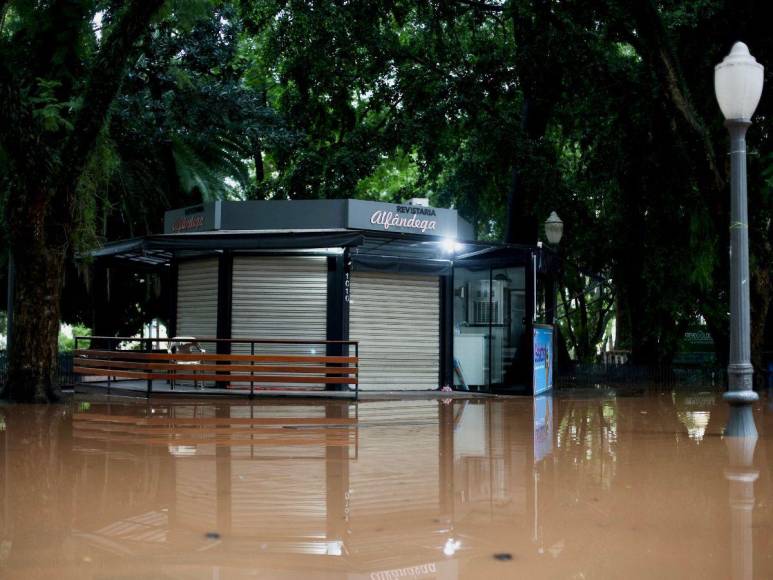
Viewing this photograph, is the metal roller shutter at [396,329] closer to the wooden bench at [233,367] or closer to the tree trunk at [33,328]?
the wooden bench at [233,367]

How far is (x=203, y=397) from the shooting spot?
55.4ft

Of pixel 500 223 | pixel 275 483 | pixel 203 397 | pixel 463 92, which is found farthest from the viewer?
pixel 500 223

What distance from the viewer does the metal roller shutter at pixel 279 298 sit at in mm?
18562

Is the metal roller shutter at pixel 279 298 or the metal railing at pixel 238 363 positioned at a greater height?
the metal roller shutter at pixel 279 298

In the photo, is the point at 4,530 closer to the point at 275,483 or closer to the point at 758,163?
the point at 275,483

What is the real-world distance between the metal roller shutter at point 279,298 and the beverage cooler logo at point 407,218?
1.44 meters

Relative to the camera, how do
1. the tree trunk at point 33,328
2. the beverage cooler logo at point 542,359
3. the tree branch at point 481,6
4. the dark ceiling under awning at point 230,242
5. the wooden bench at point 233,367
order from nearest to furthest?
the tree trunk at point 33,328 < the wooden bench at point 233,367 < the dark ceiling under awning at point 230,242 < the beverage cooler logo at point 542,359 < the tree branch at point 481,6

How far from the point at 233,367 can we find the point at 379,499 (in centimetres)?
1026

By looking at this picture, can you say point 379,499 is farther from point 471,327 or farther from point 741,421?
point 471,327

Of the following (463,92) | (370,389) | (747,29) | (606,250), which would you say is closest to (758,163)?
(747,29)

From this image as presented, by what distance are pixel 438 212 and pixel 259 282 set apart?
155 inches

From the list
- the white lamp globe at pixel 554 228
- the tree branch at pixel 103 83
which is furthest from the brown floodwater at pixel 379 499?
the white lamp globe at pixel 554 228

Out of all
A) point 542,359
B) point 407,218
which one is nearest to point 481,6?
point 407,218

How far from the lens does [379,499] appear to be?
679 centimetres
